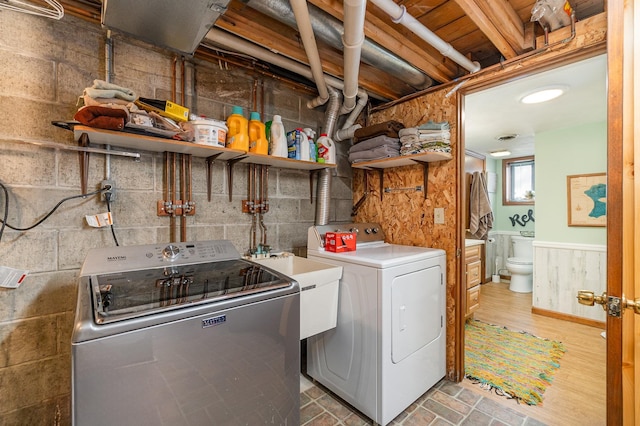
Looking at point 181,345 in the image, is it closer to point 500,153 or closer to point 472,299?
point 472,299

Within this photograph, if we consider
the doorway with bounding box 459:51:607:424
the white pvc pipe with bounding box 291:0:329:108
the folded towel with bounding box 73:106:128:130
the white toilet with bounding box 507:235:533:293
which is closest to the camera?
the folded towel with bounding box 73:106:128:130

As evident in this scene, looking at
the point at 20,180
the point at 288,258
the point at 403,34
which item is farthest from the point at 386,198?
the point at 20,180

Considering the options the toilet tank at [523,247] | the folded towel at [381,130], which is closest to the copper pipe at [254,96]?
the folded towel at [381,130]

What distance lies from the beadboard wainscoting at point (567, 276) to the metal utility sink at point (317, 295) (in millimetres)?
3061

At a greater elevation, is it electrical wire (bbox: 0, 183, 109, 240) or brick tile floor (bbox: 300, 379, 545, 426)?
electrical wire (bbox: 0, 183, 109, 240)

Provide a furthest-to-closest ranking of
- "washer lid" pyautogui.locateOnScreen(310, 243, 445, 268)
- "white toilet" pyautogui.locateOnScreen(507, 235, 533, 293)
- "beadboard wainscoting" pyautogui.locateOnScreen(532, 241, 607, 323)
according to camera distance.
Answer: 1. "white toilet" pyautogui.locateOnScreen(507, 235, 533, 293)
2. "beadboard wainscoting" pyautogui.locateOnScreen(532, 241, 607, 323)
3. "washer lid" pyautogui.locateOnScreen(310, 243, 445, 268)

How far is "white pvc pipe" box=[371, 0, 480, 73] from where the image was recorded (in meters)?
1.35

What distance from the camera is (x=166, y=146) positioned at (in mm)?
1549

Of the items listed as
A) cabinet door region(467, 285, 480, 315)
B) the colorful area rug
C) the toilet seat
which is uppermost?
the toilet seat

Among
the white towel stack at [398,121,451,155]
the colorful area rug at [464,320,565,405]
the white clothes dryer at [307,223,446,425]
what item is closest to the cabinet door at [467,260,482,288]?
the colorful area rug at [464,320,565,405]

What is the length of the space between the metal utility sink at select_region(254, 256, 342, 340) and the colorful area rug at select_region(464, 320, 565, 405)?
1.28 m

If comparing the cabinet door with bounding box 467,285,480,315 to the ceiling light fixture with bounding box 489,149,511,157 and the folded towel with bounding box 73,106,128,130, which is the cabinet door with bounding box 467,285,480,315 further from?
the folded towel with bounding box 73,106,128,130

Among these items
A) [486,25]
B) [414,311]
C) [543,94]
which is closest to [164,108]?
[486,25]

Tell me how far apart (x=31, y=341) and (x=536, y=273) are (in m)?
4.62
